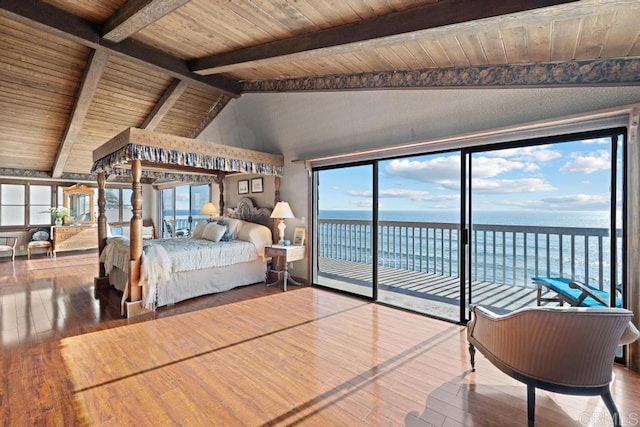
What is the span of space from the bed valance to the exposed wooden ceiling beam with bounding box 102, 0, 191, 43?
110cm

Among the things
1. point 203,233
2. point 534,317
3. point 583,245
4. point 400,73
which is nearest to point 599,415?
Answer: point 534,317

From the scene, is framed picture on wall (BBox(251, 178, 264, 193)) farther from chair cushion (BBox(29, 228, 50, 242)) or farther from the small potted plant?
chair cushion (BBox(29, 228, 50, 242))

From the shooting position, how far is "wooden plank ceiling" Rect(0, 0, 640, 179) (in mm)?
2209

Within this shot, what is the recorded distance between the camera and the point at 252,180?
622 cm

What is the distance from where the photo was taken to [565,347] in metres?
1.70

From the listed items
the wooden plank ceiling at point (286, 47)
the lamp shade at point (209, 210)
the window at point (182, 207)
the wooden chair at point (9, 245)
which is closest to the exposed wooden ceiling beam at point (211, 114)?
the wooden plank ceiling at point (286, 47)

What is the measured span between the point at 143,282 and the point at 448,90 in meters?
4.50

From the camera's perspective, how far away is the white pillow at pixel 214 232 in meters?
5.26

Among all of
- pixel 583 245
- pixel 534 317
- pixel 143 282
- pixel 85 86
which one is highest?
pixel 85 86

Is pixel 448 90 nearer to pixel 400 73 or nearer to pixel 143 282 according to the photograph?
pixel 400 73

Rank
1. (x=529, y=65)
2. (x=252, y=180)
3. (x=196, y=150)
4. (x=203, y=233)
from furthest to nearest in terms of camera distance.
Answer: (x=252, y=180), (x=203, y=233), (x=196, y=150), (x=529, y=65)

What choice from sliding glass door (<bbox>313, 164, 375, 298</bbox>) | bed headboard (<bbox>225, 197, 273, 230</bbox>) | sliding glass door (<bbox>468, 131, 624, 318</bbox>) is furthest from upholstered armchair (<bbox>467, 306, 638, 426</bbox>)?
bed headboard (<bbox>225, 197, 273, 230</bbox>)

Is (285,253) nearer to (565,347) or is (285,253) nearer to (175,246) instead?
(175,246)

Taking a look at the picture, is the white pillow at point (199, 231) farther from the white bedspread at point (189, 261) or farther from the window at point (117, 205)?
A: the window at point (117, 205)
